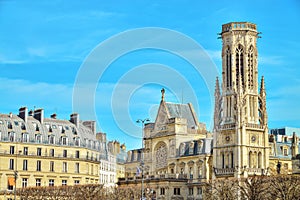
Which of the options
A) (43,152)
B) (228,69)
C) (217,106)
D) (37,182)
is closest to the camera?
(37,182)

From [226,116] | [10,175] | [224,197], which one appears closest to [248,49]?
[226,116]

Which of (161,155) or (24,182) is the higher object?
(161,155)

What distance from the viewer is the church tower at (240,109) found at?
127444 mm

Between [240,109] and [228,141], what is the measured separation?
607 cm

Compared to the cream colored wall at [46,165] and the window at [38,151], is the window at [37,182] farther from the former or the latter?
the window at [38,151]

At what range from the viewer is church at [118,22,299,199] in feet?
420

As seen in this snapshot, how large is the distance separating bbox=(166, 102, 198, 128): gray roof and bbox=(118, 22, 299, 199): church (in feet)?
7.00

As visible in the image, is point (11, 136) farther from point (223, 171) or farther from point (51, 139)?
point (223, 171)

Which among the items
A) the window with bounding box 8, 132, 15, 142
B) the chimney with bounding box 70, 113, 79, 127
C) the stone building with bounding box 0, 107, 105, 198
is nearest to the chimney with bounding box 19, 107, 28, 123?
the stone building with bounding box 0, 107, 105, 198

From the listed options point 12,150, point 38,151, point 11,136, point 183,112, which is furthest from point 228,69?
point 12,150

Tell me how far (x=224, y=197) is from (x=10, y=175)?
39801 mm

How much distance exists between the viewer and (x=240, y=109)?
421ft

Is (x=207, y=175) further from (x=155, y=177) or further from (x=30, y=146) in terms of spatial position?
(x=30, y=146)

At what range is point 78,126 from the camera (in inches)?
5463
